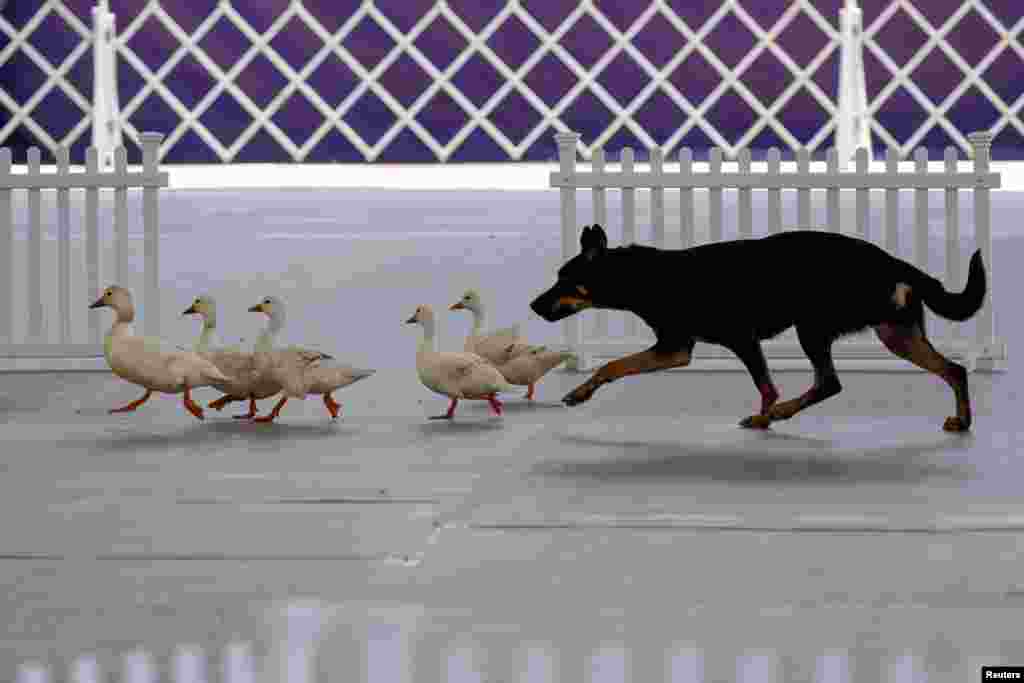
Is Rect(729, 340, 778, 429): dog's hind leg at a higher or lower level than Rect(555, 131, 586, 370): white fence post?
lower

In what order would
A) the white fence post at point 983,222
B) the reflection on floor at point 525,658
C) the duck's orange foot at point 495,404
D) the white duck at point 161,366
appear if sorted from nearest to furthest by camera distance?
the reflection on floor at point 525,658 < the white duck at point 161,366 < the duck's orange foot at point 495,404 < the white fence post at point 983,222

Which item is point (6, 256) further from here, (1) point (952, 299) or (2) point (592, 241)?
(1) point (952, 299)

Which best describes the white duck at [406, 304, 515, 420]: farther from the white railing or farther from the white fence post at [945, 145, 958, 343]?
the white fence post at [945, 145, 958, 343]

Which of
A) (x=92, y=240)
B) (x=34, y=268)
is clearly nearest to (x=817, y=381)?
(x=92, y=240)

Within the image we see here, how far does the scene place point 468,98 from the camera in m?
9.22

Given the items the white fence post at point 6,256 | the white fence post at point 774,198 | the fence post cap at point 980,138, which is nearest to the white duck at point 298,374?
the white fence post at point 6,256

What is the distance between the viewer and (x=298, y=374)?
3279 millimetres

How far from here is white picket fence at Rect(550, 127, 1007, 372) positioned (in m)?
4.11

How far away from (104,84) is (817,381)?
636cm

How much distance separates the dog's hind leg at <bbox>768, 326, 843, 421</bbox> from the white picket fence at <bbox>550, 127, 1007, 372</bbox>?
84cm

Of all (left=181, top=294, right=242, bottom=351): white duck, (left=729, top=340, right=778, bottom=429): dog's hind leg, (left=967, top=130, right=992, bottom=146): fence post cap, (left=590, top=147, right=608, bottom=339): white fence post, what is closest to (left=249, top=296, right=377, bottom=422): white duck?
(left=181, top=294, right=242, bottom=351): white duck

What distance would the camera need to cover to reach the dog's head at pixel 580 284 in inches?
130

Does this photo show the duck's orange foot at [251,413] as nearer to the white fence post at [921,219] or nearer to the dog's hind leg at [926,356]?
the dog's hind leg at [926,356]

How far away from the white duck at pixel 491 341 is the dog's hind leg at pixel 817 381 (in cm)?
52
